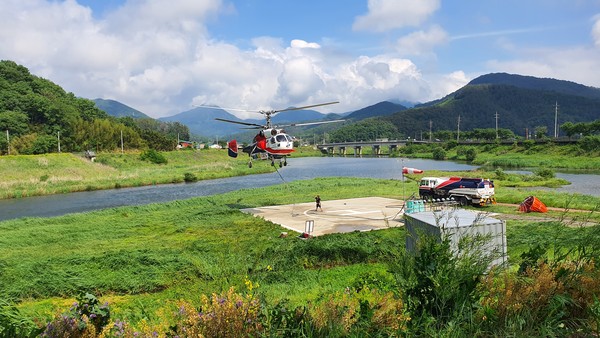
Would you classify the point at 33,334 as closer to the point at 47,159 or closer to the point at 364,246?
the point at 364,246

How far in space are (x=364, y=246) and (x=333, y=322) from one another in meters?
11.8

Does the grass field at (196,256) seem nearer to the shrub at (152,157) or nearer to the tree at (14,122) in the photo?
the shrub at (152,157)

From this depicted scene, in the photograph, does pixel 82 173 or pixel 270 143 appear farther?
pixel 82 173

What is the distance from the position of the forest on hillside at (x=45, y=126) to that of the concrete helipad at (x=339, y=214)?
63.8 meters

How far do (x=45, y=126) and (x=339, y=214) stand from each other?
260 feet

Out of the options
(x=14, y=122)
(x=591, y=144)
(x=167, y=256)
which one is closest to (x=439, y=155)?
(x=591, y=144)

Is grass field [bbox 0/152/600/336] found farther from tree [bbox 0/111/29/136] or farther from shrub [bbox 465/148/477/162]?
shrub [bbox 465/148/477/162]

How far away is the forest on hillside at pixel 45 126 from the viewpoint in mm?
77375

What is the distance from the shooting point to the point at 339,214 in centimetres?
2781

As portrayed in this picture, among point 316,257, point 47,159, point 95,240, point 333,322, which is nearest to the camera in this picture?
point 333,322

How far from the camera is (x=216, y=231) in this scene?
2314 centimetres

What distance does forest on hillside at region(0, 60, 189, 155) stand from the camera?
254ft

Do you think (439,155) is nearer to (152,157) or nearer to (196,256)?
(152,157)

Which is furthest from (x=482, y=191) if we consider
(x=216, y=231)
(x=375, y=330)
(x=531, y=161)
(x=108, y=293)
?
(x=531, y=161)
